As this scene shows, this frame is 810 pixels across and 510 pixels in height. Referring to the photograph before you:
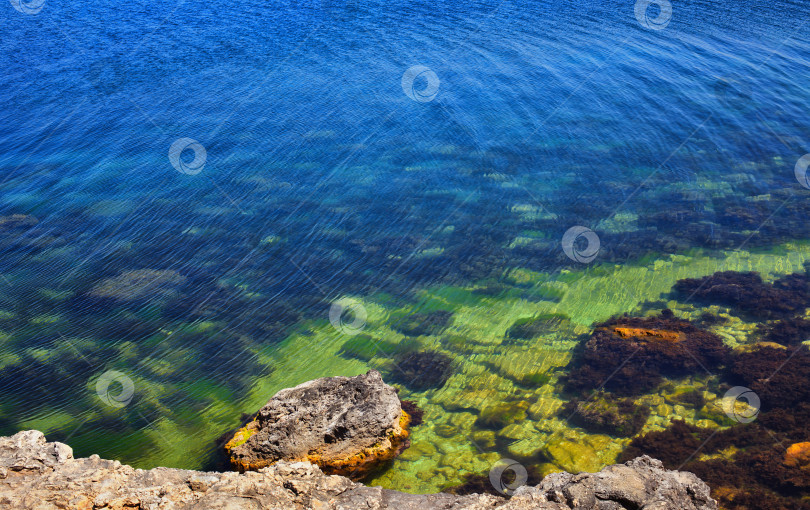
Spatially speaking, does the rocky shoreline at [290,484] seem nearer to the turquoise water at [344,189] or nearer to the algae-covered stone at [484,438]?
the algae-covered stone at [484,438]

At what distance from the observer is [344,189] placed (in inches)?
800

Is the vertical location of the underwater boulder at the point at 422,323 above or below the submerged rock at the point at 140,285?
above

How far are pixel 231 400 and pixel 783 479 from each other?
36.1ft

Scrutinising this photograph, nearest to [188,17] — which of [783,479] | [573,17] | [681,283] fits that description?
[573,17]

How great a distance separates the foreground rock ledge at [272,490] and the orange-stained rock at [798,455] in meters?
3.48

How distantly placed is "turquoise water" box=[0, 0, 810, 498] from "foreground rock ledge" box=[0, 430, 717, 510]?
2.59 m

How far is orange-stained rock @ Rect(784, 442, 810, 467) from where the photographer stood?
34.4ft

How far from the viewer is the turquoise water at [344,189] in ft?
44.6

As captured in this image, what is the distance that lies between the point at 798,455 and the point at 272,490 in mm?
9698

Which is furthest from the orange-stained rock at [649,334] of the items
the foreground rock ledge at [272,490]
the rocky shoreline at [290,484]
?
the foreground rock ledge at [272,490]

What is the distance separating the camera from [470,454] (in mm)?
11078

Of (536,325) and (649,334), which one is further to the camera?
(536,325)

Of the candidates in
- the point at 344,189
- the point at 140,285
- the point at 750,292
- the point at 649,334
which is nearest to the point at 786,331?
the point at 750,292

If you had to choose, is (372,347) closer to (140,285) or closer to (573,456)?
(573,456)
